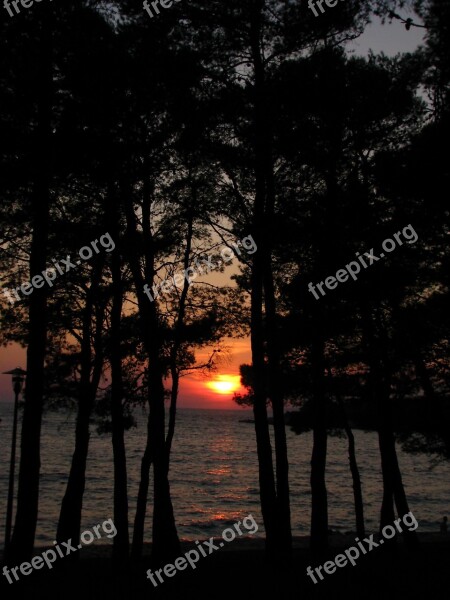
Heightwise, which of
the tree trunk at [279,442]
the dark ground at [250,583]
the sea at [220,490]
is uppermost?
the tree trunk at [279,442]

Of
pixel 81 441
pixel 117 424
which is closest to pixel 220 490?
pixel 81 441

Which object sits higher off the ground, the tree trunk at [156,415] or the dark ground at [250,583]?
the tree trunk at [156,415]

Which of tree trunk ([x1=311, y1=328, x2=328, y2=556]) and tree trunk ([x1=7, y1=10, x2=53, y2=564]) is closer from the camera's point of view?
tree trunk ([x1=7, y1=10, x2=53, y2=564])

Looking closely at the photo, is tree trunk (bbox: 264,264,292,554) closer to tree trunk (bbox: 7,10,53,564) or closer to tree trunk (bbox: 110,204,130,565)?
tree trunk (bbox: 110,204,130,565)

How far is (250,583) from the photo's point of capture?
1090 centimetres

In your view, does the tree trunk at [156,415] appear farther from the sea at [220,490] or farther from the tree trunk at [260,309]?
the sea at [220,490]

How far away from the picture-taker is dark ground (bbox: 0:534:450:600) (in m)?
9.90

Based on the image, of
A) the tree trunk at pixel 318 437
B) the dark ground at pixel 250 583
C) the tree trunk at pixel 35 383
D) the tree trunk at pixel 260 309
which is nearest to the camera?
the tree trunk at pixel 35 383

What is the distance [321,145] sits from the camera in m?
15.4

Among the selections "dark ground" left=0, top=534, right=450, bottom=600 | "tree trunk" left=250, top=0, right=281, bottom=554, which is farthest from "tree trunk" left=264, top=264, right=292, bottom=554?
"dark ground" left=0, top=534, right=450, bottom=600

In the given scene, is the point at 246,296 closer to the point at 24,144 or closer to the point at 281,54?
the point at 281,54

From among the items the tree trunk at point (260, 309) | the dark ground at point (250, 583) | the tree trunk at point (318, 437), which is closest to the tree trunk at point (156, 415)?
the dark ground at point (250, 583)

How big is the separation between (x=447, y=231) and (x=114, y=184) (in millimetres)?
7466

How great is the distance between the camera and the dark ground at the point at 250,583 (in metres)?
9.90
